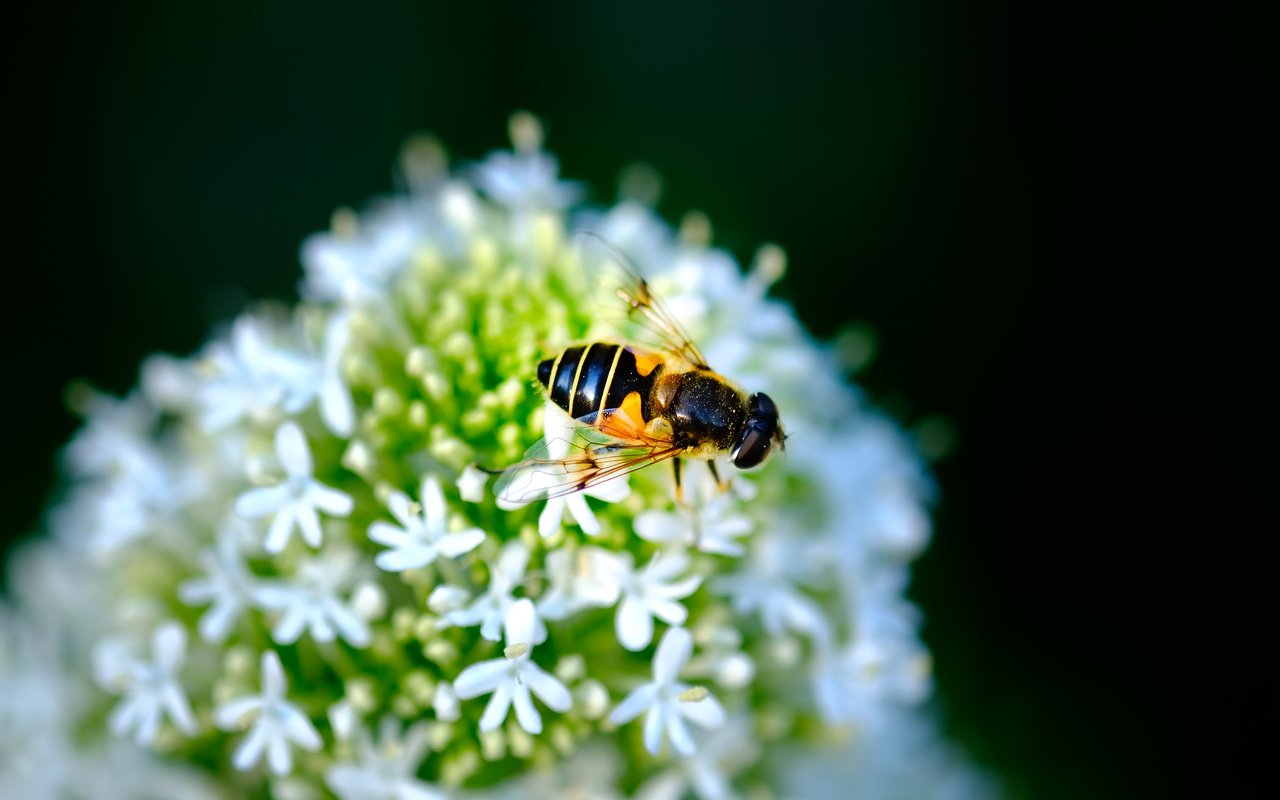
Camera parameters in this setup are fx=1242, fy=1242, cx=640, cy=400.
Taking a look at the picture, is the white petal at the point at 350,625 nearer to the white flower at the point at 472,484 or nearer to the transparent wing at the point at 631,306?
the white flower at the point at 472,484

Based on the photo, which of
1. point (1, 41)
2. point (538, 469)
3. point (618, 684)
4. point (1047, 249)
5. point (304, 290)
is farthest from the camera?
point (1047, 249)

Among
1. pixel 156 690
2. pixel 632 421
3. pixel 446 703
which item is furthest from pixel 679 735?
pixel 156 690

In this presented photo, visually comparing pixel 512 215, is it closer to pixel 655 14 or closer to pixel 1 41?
pixel 655 14

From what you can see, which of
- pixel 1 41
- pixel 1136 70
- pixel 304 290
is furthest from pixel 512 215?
pixel 1136 70

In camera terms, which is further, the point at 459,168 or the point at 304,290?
the point at 459,168

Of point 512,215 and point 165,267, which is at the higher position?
point 165,267

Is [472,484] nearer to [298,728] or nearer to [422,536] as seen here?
[422,536]

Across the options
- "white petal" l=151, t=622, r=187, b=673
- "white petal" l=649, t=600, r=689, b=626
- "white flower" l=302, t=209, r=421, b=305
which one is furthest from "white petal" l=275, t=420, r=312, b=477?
"white petal" l=649, t=600, r=689, b=626

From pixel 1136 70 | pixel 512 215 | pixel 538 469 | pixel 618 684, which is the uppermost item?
pixel 1136 70
